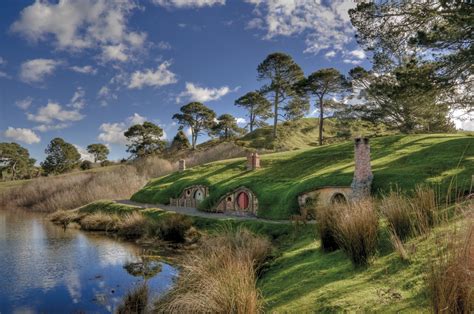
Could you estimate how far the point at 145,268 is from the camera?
57.2ft

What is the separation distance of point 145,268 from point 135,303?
6.96 meters

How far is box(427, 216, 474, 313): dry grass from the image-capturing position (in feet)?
14.5

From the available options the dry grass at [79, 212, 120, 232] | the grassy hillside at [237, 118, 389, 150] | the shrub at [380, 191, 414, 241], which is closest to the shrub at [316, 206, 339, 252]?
the shrub at [380, 191, 414, 241]

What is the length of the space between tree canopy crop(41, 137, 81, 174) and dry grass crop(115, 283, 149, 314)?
245 ft

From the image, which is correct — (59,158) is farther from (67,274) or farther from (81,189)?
(67,274)

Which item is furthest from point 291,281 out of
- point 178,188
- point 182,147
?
point 182,147

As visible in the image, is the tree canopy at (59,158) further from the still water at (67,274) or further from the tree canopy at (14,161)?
the still water at (67,274)

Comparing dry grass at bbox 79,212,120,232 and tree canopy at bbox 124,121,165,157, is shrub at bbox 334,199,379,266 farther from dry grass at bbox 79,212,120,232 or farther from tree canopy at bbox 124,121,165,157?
tree canopy at bbox 124,121,165,157

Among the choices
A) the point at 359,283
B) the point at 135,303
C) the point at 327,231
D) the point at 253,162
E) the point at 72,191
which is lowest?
the point at 135,303

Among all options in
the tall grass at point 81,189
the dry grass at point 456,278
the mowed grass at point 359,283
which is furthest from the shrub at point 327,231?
the tall grass at point 81,189

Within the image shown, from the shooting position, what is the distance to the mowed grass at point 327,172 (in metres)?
20.8

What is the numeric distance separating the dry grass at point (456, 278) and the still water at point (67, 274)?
818 centimetres

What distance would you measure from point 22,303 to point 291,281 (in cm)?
1018

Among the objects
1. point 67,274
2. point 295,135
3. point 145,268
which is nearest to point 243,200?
point 145,268
